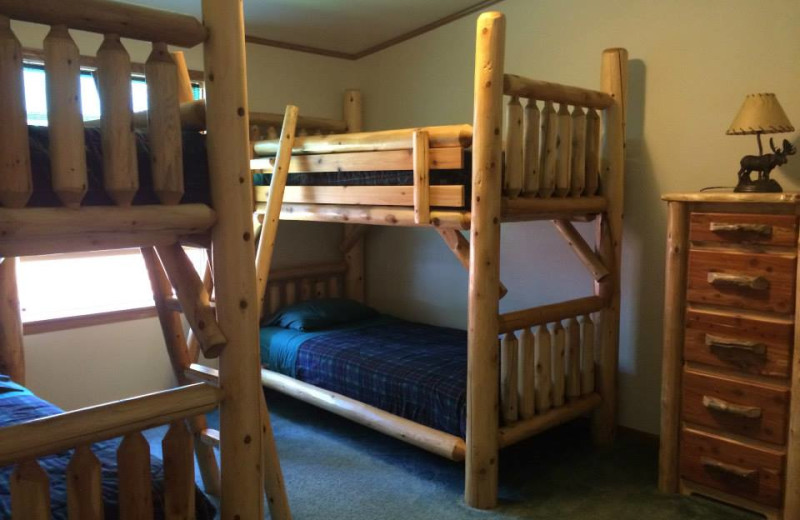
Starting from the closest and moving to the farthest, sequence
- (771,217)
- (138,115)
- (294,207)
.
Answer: (138,115) < (771,217) < (294,207)

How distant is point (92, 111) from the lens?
3545 mm

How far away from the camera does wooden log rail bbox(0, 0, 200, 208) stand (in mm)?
1354

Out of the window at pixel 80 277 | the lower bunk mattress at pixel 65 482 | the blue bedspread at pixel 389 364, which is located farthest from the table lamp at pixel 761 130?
the window at pixel 80 277

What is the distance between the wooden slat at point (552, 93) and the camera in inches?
101

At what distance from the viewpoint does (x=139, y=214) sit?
1550mm

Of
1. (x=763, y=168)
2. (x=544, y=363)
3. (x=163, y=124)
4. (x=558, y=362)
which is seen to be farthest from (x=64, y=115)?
(x=763, y=168)

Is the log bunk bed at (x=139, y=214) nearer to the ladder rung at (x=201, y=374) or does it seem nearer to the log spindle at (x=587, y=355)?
the ladder rung at (x=201, y=374)

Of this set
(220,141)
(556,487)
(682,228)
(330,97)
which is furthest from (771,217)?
(330,97)

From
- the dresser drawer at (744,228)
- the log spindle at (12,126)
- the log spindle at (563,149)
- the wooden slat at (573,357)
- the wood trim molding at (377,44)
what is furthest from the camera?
the wood trim molding at (377,44)

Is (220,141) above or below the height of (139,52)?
below

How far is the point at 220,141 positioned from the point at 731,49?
7.84 ft

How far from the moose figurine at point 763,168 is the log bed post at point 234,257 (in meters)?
1.97

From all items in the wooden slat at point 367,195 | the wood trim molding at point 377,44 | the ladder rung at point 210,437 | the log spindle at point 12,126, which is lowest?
the ladder rung at point 210,437

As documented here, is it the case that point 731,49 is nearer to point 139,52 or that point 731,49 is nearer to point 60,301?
point 139,52
